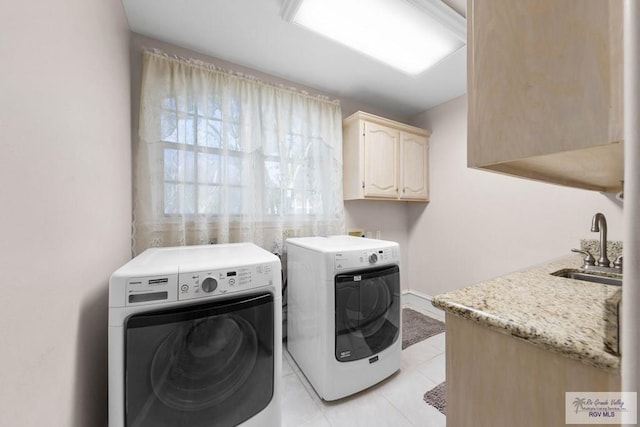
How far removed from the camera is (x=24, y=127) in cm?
58

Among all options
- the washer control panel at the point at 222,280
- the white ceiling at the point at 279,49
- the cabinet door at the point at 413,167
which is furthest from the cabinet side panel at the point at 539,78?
the cabinet door at the point at 413,167

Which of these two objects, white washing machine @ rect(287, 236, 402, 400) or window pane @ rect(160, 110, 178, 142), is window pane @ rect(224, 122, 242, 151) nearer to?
window pane @ rect(160, 110, 178, 142)

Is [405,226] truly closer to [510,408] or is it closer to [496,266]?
[496,266]

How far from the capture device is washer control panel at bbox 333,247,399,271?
139cm

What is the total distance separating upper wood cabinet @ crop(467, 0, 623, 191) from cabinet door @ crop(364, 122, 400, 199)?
1.71 meters

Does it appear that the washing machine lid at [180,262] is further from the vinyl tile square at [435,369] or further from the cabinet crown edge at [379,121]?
the cabinet crown edge at [379,121]

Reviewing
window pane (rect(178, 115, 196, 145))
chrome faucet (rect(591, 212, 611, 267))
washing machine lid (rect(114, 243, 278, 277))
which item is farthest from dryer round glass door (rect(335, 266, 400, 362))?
window pane (rect(178, 115, 196, 145))

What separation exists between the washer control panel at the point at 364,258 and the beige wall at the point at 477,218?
1282mm

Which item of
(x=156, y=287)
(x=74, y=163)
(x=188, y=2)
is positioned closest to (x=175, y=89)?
(x=188, y=2)

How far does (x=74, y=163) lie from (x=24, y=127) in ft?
0.87

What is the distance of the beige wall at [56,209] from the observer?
54 centimetres

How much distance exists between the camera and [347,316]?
4.66 feet

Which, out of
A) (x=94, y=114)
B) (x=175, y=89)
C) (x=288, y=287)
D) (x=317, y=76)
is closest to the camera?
(x=94, y=114)

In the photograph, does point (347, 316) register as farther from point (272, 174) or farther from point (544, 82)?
point (544, 82)
